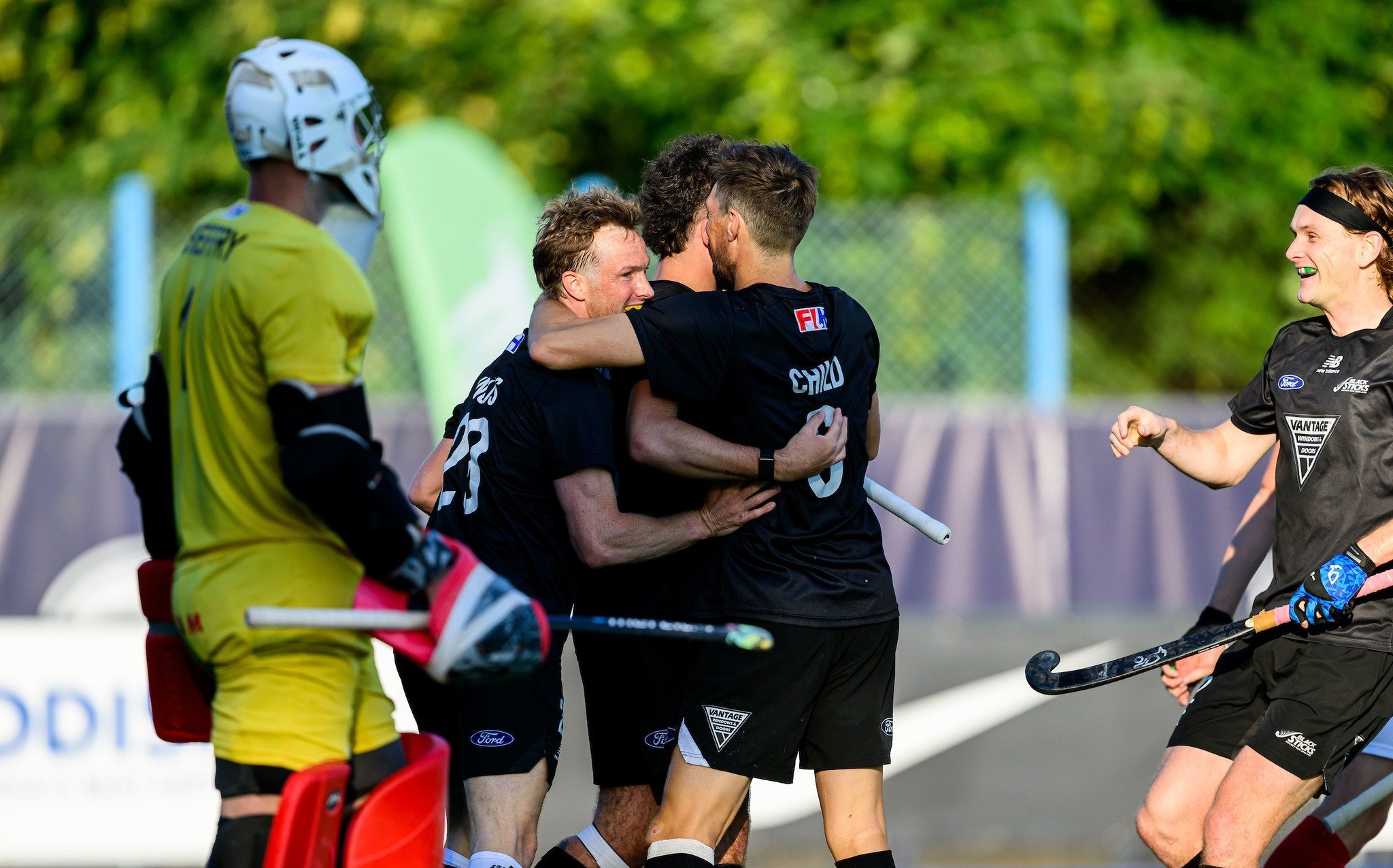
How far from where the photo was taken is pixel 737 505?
13.5 ft

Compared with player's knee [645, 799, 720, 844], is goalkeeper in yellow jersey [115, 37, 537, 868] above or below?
above

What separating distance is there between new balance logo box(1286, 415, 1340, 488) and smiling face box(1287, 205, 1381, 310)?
316mm

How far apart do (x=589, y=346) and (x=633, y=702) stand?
1117mm

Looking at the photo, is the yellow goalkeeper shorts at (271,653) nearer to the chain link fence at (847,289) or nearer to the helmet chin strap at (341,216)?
the helmet chin strap at (341,216)

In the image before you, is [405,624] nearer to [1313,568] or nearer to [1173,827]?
[1173,827]

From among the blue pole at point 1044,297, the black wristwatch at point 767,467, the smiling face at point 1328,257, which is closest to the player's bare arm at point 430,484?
the black wristwatch at point 767,467

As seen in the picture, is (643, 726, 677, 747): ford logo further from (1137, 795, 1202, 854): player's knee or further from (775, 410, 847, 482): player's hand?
(1137, 795, 1202, 854): player's knee

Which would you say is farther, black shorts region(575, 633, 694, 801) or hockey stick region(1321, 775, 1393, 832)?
hockey stick region(1321, 775, 1393, 832)

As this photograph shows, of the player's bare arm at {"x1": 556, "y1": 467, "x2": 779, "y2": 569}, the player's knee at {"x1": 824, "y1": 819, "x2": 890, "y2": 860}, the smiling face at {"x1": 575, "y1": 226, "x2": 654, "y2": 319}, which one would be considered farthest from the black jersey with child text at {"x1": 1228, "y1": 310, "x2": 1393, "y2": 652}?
the smiling face at {"x1": 575, "y1": 226, "x2": 654, "y2": 319}

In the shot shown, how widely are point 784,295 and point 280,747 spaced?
5.54 ft

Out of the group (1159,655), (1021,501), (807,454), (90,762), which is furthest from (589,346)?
(1021,501)

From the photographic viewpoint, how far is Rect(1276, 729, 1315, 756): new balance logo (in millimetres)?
4332

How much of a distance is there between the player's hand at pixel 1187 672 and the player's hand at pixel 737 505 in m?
1.56

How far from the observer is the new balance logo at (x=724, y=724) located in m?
4.09
